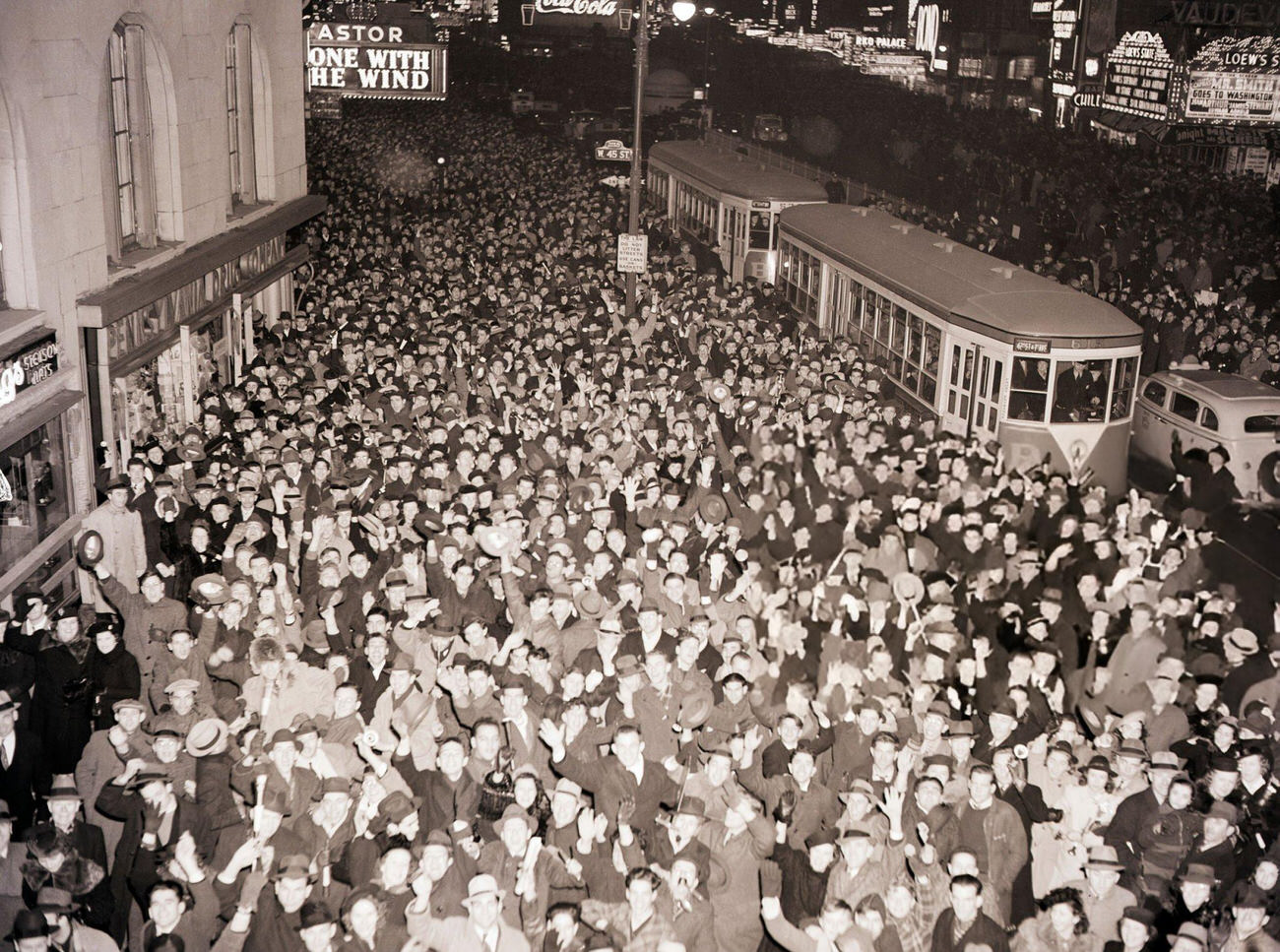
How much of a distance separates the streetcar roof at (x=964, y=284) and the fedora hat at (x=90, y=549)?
9.96m

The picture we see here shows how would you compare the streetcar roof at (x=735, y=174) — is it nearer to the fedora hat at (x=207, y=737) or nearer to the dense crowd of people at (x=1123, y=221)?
the dense crowd of people at (x=1123, y=221)

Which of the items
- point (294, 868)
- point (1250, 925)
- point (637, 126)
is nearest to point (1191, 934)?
point (1250, 925)

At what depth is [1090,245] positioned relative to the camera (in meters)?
30.0

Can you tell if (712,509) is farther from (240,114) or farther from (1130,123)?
(1130,123)

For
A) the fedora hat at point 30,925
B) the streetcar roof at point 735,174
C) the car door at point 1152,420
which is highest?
the streetcar roof at point 735,174

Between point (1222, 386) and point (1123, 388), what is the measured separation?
215 cm

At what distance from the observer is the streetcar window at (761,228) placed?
26.5 meters

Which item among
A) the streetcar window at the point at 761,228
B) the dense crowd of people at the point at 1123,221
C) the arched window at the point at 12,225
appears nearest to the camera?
the arched window at the point at 12,225

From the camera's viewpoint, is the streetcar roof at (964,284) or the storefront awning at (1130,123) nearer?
the streetcar roof at (964,284)

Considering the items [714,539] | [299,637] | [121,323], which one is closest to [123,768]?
[299,637]

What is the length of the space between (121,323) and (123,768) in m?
8.38

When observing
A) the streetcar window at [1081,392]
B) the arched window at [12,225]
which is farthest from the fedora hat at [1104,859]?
the arched window at [12,225]

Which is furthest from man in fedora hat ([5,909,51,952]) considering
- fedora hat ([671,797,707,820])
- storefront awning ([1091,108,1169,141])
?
storefront awning ([1091,108,1169,141])

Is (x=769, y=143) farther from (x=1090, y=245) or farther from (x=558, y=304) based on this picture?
(x=558, y=304)
